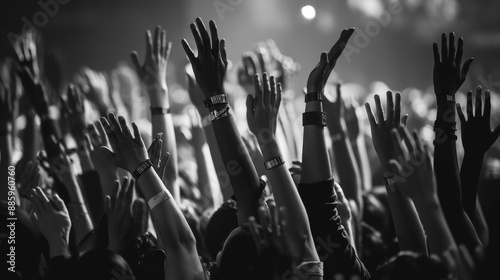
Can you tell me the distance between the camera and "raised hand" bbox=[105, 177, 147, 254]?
170 cm

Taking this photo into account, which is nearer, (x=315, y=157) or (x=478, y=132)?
(x=315, y=157)

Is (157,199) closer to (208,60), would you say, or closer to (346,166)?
(208,60)

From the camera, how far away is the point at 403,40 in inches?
340

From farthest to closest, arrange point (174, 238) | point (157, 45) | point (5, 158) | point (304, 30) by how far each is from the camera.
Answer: point (304, 30)
point (157, 45)
point (5, 158)
point (174, 238)

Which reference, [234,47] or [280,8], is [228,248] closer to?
[234,47]

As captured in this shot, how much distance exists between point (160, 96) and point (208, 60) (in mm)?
779

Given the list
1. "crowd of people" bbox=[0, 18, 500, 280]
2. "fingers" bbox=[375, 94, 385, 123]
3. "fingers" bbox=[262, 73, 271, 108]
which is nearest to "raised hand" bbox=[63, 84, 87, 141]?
"crowd of people" bbox=[0, 18, 500, 280]

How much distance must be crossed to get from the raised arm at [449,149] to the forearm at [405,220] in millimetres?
120

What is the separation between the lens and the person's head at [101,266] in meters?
1.50

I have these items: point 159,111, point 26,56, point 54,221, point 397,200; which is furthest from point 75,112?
point 397,200

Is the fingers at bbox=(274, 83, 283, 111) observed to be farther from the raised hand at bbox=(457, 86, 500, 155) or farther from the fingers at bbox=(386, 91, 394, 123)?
the raised hand at bbox=(457, 86, 500, 155)

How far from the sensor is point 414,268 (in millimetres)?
1449

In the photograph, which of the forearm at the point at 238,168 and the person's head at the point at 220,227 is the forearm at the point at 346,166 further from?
the forearm at the point at 238,168

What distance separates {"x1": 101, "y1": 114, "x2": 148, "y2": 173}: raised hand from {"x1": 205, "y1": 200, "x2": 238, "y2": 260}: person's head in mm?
483
